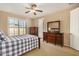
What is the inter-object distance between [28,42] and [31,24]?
2.36 ft

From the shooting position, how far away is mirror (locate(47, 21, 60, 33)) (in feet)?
7.02

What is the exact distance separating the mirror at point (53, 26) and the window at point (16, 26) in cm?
65

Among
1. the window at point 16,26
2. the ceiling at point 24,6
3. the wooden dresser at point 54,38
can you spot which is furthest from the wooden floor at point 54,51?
the ceiling at point 24,6

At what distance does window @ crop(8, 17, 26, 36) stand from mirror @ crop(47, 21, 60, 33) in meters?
0.65

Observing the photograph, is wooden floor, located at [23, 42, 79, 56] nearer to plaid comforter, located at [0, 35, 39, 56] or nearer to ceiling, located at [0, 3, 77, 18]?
plaid comforter, located at [0, 35, 39, 56]

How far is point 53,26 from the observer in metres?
2.24

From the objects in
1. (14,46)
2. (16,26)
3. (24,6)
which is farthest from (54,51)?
(24,6)

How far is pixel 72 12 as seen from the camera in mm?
2135

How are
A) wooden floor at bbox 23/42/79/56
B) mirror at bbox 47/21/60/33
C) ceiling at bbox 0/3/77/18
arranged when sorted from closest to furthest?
ceiling at bbox 0/3/77/18
wooden floor at bbox 23/42/79/56
mirror at bbox 47/21/60/33

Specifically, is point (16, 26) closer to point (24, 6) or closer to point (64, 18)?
point (24, 6)

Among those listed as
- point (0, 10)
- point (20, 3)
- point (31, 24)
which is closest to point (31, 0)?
point (20, 3)

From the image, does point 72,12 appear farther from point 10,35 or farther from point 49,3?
point 10,35

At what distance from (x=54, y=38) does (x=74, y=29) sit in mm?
577

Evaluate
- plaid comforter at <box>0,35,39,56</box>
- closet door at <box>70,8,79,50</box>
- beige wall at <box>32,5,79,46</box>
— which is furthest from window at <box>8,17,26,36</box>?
closet door at <box>70,8,79,50</box>
